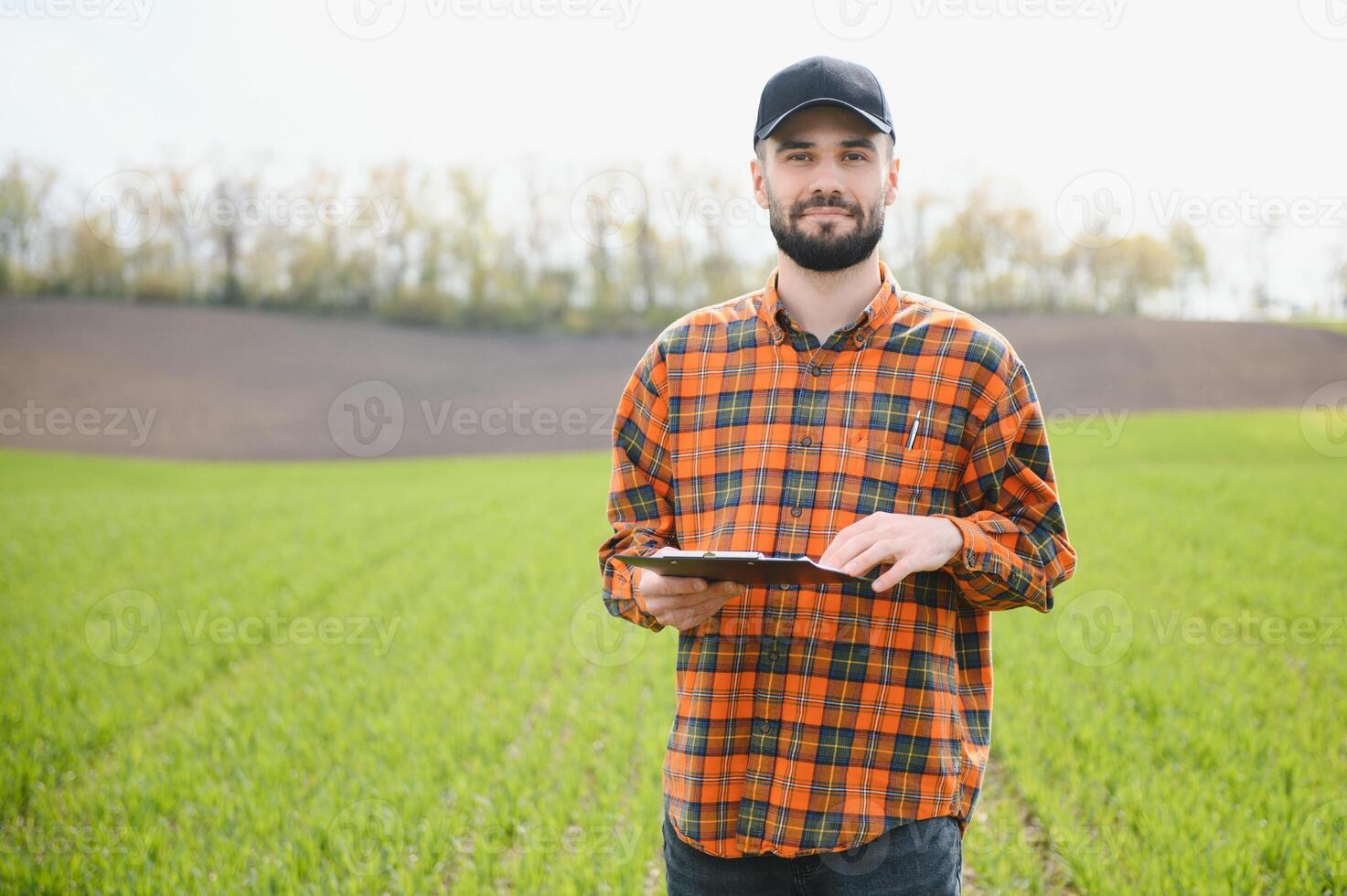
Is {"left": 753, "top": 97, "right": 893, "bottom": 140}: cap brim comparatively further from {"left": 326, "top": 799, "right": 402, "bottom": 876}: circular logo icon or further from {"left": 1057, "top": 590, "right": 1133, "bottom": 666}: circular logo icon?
{"left": 1057, "top": 590, "right": 1133, "bottom": 666}: circular logo icon

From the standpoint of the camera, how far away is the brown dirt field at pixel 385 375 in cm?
3347

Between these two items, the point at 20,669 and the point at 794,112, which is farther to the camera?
the point at 20,669

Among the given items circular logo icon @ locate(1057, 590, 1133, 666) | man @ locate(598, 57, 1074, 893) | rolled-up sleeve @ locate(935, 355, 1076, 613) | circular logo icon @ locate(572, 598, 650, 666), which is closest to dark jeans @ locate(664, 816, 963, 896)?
man @ locate(598, 57, 1074, 893)

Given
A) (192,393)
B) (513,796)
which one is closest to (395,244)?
(192,393)

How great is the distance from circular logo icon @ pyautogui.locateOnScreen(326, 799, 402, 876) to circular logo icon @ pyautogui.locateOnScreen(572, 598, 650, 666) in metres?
3.09

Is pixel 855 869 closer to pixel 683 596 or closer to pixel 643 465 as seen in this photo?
pixel 683 596

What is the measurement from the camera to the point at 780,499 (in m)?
2.14

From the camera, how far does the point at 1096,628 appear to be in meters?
8.28

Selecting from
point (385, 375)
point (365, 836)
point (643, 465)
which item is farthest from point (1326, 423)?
point (385, 375)

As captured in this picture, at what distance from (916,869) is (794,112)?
1610 mm

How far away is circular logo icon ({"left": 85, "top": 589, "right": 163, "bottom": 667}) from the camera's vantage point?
793 centimetres

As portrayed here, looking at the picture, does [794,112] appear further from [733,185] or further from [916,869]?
[733,185]

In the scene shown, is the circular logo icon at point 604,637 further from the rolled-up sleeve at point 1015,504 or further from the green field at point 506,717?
the rolled-up sleeve at point 1015,504

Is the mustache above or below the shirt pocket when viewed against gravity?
above
